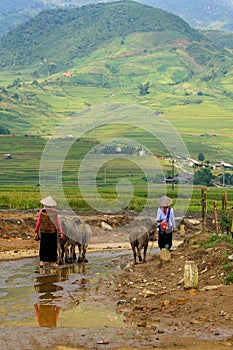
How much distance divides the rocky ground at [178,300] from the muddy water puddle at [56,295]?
1.30 feet

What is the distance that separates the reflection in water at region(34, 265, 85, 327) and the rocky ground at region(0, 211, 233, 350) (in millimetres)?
1083

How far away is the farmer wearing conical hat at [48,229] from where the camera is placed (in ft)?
52.6

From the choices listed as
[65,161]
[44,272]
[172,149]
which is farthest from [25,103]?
[44,272]

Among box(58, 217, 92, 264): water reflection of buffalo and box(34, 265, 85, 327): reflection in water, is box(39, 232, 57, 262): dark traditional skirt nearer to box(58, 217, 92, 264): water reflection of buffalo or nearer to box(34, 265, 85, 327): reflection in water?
box(34, 265, 85, 327): reflection in water

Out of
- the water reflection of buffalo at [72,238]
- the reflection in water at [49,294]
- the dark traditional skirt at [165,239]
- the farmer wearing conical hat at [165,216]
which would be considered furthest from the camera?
the water reflection of buffalo at [72,238]

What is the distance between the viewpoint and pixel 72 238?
1855cm

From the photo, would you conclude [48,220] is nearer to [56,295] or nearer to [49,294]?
[49,294]

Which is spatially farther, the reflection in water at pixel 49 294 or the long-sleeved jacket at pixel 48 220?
the long-sleeved jacket at pixel 48 220

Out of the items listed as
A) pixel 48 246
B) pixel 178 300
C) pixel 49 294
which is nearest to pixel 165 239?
pixel 48 246

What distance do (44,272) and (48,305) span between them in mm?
4382

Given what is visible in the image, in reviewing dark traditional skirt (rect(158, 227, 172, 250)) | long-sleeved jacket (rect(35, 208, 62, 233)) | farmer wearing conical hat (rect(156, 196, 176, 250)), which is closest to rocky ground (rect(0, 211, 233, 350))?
dark traditional skirt (rect(158, 227, 172, 250))

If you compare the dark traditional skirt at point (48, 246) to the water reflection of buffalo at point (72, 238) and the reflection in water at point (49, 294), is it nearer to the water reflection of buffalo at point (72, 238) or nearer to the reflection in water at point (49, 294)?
the reflection in water at point (49, 294)

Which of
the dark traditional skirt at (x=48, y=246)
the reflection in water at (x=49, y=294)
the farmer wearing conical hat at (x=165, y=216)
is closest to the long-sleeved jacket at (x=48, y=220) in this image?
the dark traditional skirt at (x=48, y=246)

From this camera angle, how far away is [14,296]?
13.1 metres
